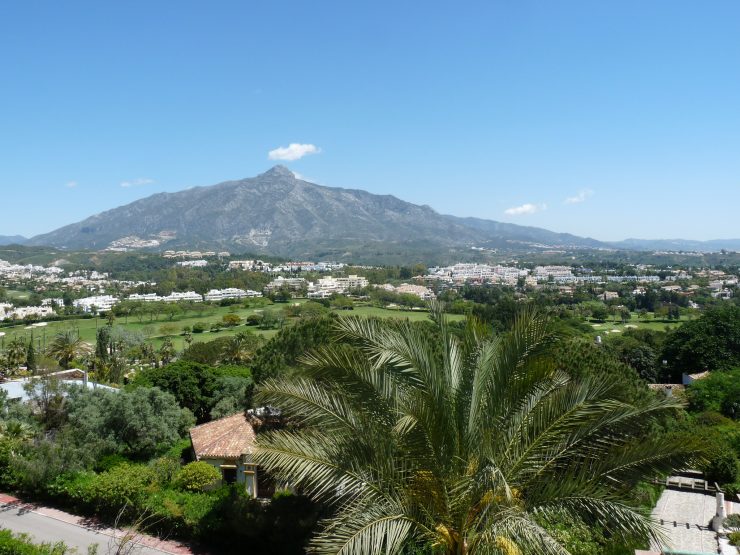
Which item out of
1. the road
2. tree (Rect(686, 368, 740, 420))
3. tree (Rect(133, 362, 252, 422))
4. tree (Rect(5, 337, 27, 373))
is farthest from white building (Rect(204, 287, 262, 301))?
the road

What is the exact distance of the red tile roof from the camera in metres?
12.8

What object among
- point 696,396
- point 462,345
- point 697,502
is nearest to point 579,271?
point 696,396

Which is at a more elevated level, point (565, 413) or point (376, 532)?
point (565, 413)

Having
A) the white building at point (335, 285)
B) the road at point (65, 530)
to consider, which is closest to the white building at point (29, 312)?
the white building at point (335, 285)

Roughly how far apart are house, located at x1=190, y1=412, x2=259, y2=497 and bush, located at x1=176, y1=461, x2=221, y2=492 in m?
0.77

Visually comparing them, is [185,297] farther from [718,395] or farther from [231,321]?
[718,395]

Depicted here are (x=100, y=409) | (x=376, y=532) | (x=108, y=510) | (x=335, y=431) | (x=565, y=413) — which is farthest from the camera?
(x=100, y=409)

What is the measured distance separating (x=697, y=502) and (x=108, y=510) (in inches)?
493

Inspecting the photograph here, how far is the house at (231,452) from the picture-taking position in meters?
12.2

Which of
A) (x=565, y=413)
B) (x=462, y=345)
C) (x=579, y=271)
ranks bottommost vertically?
(x=579, y=271)

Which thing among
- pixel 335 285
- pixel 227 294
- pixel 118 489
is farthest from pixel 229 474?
pixel 335 285

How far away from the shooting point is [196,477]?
11.2 meters

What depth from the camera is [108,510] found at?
36.0 ft

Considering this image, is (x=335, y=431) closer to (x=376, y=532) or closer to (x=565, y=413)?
(x=376, y=532)
